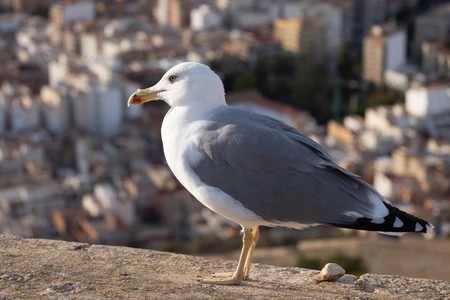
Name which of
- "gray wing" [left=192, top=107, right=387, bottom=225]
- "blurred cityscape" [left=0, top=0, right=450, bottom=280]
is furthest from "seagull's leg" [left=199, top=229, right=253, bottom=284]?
"blurred cityscape" [left=0, top=0, right=450, bottom=280]

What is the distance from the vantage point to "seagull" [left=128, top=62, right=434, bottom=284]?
174 cm

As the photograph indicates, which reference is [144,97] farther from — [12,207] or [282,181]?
[12,207]

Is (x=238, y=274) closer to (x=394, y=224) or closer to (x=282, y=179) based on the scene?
(x=282, y=179)

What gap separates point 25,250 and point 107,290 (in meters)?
0.35

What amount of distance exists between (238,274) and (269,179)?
23cm

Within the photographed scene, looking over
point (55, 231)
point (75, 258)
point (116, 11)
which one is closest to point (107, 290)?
point (75, 258)

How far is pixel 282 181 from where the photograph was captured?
174 centimetres

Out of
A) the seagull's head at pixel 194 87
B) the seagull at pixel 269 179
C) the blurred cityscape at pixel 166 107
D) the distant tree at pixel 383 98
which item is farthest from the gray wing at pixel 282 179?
the distant tree at pixel 383 98

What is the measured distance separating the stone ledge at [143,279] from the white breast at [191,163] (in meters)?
0.15

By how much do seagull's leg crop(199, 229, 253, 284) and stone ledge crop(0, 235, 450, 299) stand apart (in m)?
0.02

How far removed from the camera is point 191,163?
180 centimetres

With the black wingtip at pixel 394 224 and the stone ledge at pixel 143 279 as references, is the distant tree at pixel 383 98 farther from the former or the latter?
the black wingtip at pixel 394 224

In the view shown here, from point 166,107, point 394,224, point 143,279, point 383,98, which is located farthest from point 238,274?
point 166,107

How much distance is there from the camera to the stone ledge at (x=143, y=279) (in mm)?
1718
